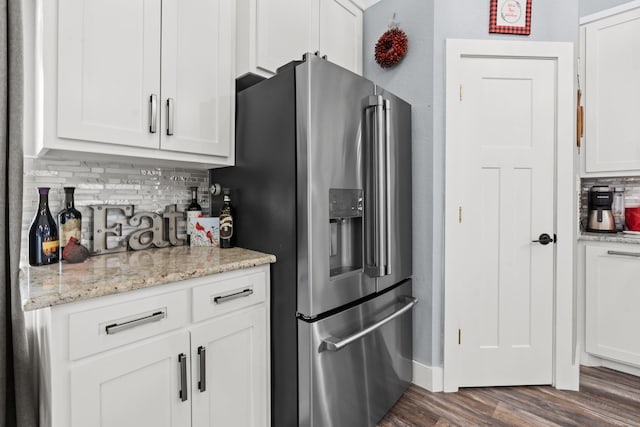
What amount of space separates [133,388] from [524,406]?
2.05 m

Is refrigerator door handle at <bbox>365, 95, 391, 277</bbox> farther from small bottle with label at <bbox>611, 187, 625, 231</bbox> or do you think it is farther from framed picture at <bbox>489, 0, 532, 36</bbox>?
small bottle with label at <bbox>611, 187, 625, 231</bbox>

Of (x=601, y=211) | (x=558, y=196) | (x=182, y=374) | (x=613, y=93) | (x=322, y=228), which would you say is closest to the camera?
(x=182, y=374)

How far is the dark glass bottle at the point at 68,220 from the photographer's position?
1.44 m

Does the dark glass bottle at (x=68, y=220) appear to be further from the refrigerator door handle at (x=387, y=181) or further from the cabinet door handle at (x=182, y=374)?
the refrigerator door handle at (x=387, y=181)

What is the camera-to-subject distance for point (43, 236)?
4.46 ft

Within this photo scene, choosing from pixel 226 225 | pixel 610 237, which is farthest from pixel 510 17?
pixel 226 225

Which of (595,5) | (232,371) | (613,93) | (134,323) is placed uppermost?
(595,5)

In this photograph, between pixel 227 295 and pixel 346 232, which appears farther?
pixel 346 232

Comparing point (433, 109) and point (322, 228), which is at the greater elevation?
point (433, 109)

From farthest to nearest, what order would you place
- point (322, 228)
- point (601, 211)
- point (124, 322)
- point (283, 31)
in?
point (601, 211) < point (283, 31) < point (322, 228) < point (124, 322)

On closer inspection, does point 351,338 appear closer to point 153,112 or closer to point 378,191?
point 378,191

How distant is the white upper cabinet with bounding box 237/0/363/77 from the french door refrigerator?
0.24 meters

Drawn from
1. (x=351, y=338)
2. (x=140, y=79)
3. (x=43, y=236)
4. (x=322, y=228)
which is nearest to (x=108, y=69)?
(x=140, y=79)

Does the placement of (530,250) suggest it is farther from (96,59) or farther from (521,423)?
(96,59)
